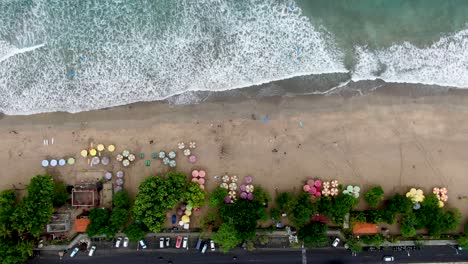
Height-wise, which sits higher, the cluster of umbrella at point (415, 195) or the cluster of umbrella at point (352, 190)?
the cluster of umbrella at point (352, 190)

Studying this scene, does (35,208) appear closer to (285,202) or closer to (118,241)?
(118,241)

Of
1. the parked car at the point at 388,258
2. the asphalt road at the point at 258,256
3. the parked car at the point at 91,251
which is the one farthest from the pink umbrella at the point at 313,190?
the parked car at the point at 91,251

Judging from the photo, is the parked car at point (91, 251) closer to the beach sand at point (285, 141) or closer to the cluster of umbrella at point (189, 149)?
the beach sand at point (285, 141)

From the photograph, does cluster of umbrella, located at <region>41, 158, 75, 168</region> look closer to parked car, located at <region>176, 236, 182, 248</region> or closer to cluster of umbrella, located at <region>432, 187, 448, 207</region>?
parked car, located at <region>176, 236, 182, 248</region>

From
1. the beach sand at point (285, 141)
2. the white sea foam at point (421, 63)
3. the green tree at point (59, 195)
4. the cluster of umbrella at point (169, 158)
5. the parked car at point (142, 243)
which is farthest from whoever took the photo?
the white sea foam at point (421, 63)

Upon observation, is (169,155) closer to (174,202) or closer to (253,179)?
(174,202)

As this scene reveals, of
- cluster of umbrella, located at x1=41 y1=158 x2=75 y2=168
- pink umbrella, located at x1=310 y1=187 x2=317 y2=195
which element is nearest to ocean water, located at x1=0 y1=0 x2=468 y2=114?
cluster of umbrella, located at x1=41 y1=158 x2=75 y2=168

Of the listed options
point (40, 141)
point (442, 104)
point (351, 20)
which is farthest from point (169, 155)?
point (442, 104)
